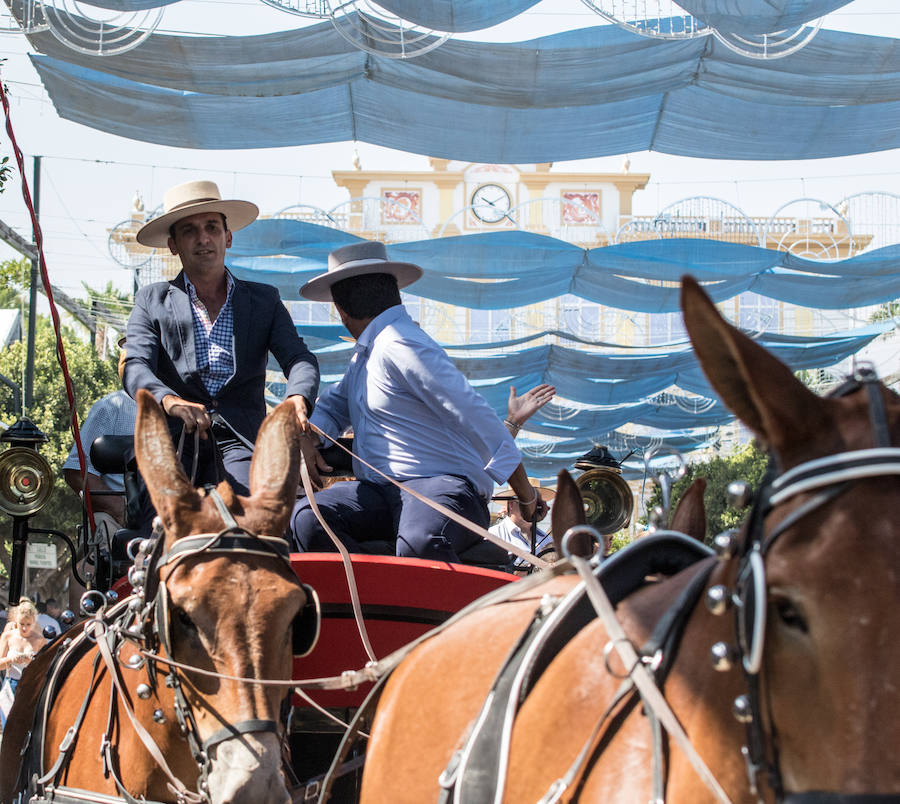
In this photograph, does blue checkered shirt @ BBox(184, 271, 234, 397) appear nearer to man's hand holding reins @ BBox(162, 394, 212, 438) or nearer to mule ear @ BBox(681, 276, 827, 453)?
man's hand holding reins @ BBox(162, 394, 212, 438)

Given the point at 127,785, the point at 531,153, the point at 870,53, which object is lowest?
the point at 127,785

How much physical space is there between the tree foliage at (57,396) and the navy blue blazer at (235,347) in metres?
19.1

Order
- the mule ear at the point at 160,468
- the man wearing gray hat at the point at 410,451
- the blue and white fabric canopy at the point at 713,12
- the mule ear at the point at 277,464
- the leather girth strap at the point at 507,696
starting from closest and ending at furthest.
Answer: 1. the leather girth strap at the point at 507,696
2. the mule ear at the point at 160,468
3. the mule ear at the point at 277,464
4. the man wearing gray hat at the point at 410,451
5. the blue and white fabric canopy at the point at 713,12

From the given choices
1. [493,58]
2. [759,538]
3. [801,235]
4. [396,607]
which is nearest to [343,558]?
[396,607]

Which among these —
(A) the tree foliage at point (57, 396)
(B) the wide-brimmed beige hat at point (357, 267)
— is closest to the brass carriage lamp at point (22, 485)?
(B) the wide-brimmed beige hat at point (357, 267)

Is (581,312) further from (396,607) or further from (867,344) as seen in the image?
(396,607)

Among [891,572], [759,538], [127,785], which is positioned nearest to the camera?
[891,572]

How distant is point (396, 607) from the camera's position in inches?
153

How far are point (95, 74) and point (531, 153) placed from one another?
4.04 m

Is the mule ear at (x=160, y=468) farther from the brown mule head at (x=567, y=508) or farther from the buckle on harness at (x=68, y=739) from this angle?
the brown mule head at (x=567, y=508)

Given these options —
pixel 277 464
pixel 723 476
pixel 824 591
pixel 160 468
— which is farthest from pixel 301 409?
pixel 723 476

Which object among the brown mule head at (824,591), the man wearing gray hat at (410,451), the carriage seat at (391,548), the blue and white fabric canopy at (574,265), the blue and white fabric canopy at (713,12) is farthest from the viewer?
the blue and white fabric canopy at (574,265)

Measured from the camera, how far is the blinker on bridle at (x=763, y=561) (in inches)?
60.3

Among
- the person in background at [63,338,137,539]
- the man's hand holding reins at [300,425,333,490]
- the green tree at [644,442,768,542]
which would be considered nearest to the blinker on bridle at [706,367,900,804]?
the man's hand holding reins at [300,425,333,490]
